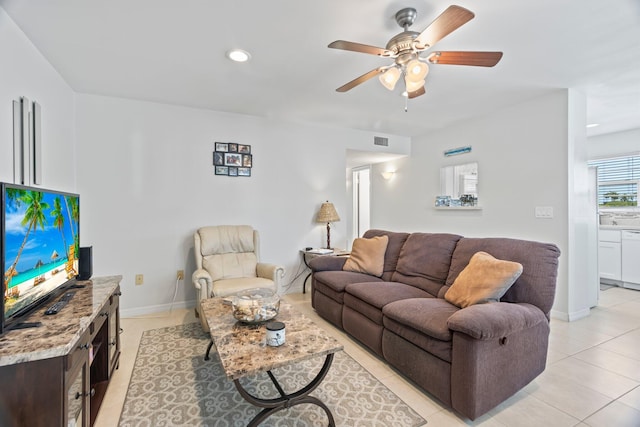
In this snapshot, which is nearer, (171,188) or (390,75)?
(390,75)

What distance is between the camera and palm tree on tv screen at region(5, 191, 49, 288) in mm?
1376

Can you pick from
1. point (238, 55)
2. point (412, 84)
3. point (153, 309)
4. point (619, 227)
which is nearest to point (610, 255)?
point (619, 227)

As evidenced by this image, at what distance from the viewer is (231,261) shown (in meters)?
3.37

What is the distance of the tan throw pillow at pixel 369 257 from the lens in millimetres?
3098

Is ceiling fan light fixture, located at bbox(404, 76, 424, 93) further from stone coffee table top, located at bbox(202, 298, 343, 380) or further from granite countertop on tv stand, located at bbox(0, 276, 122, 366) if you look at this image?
granite countertop on tv stand, located at bbox(0, 276, 122, 366)

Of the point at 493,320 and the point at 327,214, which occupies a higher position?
the point at 327,214

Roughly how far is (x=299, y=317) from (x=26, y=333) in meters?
1.32

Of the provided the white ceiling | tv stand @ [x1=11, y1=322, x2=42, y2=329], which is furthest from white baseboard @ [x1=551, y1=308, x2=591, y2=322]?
tv stand @ [x1=11, y1=322, x2=42, y2=329]

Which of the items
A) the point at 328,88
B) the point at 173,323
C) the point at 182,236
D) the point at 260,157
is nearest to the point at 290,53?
the point at 328,88

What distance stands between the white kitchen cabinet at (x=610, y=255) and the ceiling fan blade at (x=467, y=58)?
439 cm

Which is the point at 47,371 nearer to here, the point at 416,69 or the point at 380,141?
the point at 416,69

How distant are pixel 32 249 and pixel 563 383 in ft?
10.6

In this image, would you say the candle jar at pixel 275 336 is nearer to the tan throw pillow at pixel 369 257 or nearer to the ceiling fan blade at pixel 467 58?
the tan throw pillow at pixel 369 257

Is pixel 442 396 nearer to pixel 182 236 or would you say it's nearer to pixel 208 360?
pixel 208 360
